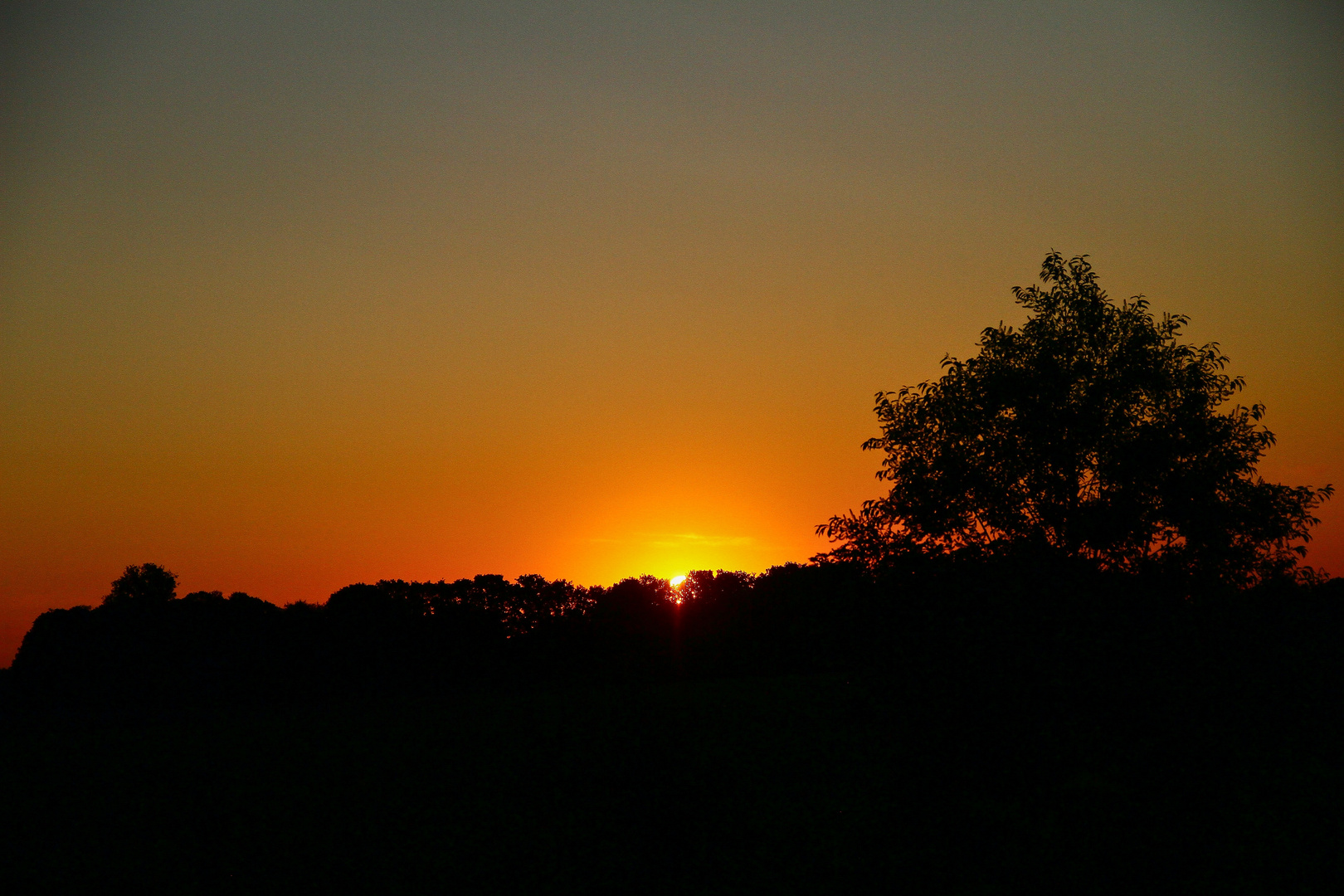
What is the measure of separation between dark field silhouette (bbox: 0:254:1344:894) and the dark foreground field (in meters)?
0.10

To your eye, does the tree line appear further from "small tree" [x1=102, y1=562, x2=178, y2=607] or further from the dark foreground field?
"small tree" [x1=102, y1=562, x2=178, y2=607]

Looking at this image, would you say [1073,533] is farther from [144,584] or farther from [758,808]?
[144,584]

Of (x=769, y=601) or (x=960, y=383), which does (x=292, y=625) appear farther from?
(x=960, y=383)

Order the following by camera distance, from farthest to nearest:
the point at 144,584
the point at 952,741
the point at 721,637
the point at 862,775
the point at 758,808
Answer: the point at 144,584, the point at 721,637, the point at 862,775, the point at 758,808, the point at 952,741

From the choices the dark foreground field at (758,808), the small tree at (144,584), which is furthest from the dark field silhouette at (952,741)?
the small tree at (144,584)

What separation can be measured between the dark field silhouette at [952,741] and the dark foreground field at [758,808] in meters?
0.10

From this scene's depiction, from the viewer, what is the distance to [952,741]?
68.0ft

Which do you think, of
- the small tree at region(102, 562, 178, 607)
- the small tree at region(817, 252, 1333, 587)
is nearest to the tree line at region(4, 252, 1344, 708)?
the small tree at region(817, 252, 1333, 587)

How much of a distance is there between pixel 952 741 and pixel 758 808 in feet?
38.7

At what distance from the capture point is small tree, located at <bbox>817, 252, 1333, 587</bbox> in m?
30.4

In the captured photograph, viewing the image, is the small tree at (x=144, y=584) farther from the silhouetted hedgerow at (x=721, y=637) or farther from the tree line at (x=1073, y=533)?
the tree line at (x=1073, y=533)

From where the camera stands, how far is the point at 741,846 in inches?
1052

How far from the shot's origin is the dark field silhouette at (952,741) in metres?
21.1

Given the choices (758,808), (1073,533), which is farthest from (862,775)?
(1073,533)
